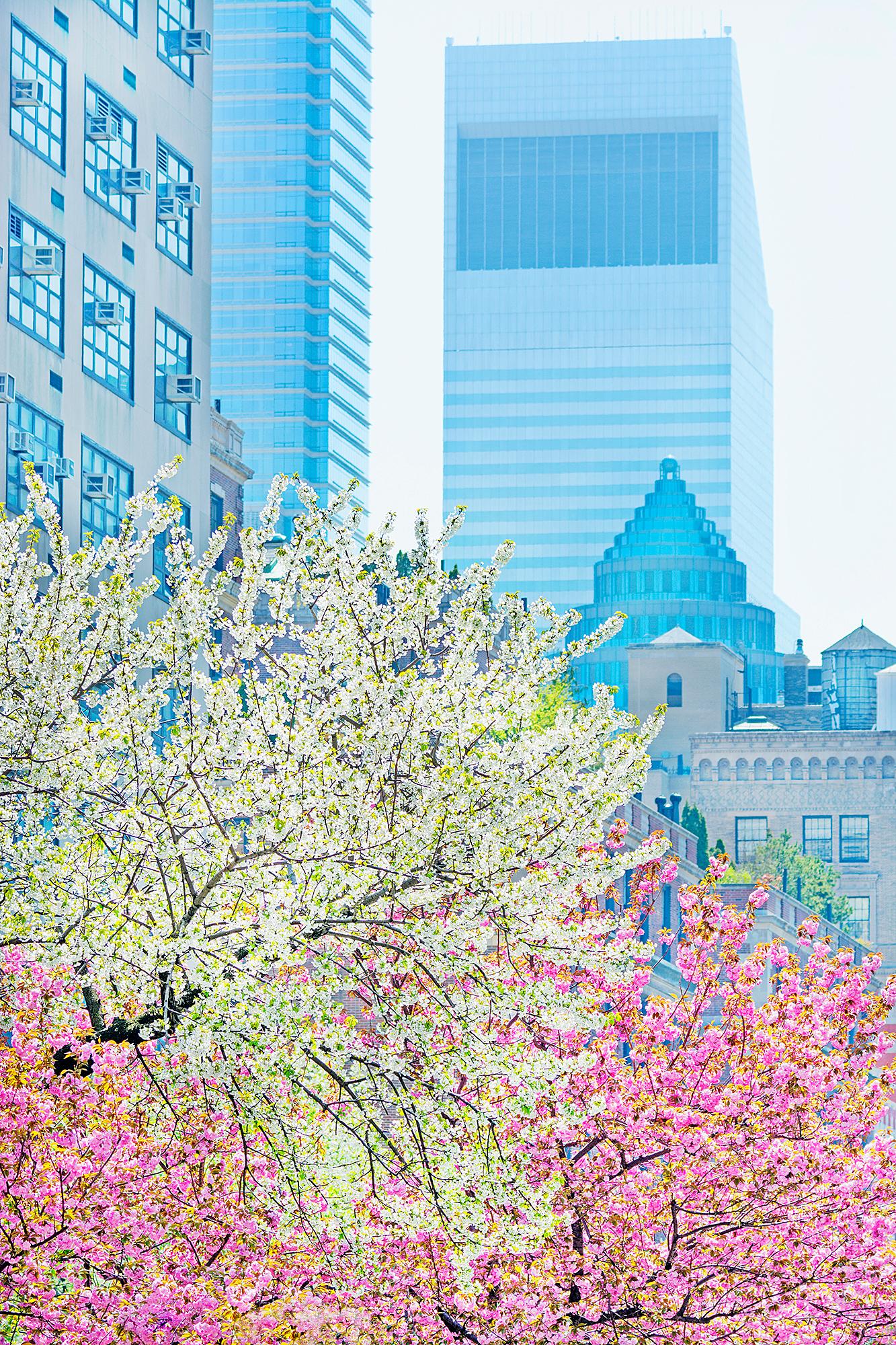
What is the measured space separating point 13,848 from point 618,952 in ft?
17.3

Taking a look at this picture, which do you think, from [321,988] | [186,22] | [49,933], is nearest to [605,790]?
[321,988]

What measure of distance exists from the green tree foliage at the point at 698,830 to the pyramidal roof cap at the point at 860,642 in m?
61.1

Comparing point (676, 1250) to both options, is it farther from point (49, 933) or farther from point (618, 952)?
point (49, 933)

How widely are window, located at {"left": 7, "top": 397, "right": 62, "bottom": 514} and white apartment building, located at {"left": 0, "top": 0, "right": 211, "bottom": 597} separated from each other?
46 millimetres

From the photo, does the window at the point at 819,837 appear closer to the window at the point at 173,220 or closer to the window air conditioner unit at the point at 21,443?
the window at the point at 173,220

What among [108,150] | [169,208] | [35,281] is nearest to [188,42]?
[169,208]

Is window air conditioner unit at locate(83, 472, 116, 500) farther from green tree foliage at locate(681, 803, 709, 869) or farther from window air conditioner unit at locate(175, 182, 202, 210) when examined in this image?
green tree foliage at locate(681, 803, 709, 869)

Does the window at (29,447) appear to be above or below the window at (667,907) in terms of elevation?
above

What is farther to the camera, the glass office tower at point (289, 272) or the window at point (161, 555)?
the glass office tower at point (289, 272)

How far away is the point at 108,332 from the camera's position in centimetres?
4816

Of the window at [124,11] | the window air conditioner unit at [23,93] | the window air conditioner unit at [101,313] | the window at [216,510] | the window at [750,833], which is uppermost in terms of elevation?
the window at [124,11]

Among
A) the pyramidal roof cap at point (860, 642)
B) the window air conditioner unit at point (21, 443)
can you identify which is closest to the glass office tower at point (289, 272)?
the pyramidal roof cap at point (860, 642)

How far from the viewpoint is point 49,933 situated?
15891mm

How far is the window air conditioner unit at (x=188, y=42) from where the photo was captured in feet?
169
